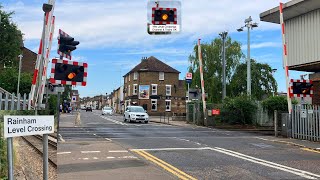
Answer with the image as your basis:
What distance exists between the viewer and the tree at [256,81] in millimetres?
50031

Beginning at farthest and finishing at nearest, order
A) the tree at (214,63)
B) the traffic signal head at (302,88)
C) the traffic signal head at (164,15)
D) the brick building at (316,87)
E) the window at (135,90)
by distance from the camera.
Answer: the window at (135,90) → the tree at (214,63) → the brick building at (316,87) → the traffic signal head at (302,88) → the traffic signal head at (164,15)

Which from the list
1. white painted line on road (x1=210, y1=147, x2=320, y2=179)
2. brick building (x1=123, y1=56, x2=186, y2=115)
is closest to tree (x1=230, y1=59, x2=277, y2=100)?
brick building (x1=123, y1=56, x2=186, y2=115)

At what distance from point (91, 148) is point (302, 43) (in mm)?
12699

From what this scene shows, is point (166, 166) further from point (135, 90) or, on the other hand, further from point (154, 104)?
point (135, 90)

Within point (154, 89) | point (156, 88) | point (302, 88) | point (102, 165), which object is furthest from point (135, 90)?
point (102, 165)

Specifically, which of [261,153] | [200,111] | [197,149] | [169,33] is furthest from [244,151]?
[200,111]

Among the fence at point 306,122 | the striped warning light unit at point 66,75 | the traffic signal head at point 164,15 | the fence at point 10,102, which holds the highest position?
the traffic signal head at point 164,15

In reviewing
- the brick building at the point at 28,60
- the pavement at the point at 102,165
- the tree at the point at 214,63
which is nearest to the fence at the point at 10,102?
the pavement at the point at 102,165

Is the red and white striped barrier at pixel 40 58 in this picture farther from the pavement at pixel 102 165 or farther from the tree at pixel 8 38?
the tree at pixel 8 38

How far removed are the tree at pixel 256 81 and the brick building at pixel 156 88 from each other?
72.2 ft

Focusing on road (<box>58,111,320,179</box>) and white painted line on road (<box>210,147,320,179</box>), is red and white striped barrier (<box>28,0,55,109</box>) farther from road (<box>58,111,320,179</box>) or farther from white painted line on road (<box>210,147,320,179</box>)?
white painted line on road (<box>210,147,320,179</box>)

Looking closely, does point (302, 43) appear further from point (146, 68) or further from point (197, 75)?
point (146, 68)

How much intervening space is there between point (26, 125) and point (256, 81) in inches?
1946

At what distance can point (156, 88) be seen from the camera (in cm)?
7225
